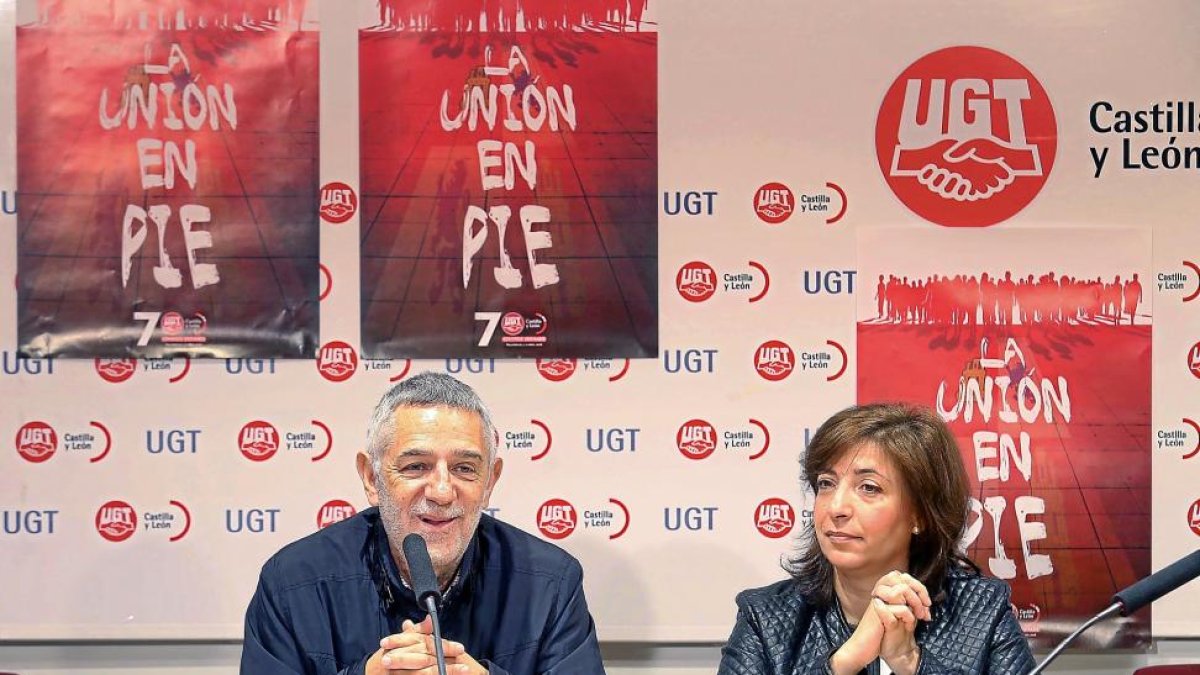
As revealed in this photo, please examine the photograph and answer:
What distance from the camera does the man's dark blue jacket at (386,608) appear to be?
2.04 meters

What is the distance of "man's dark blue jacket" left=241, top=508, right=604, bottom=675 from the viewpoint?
80.5 inches

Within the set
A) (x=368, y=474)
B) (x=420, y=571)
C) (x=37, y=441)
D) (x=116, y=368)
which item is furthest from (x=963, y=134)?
(x=37, y=441)

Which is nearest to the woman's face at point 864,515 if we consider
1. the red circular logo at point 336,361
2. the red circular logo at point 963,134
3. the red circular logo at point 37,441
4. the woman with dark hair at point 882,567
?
the woman with dark hair at point 882,567

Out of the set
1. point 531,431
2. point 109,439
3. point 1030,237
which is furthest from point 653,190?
point 109,439

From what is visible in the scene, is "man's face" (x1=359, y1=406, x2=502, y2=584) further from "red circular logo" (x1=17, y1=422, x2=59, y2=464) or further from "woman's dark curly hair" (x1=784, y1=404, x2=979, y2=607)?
"red circular logo" (x1=17, y1=422, x2=59, y2=464)

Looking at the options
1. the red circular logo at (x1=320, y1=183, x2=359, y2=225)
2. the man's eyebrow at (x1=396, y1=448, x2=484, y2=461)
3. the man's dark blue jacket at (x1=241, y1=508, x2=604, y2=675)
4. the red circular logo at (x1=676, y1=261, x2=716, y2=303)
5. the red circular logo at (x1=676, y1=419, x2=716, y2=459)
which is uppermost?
the red circular logo at (x1=320, y1=183, x2=359, y2=225)

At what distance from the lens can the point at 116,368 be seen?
2.73 metres

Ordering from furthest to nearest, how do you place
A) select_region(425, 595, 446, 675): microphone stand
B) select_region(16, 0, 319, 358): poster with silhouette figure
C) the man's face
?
1. select_region(16, 0, 319, 358): poster with silhouette figure
2. the man's face
3. select_region(425, 595, 446, 675): microphone stand

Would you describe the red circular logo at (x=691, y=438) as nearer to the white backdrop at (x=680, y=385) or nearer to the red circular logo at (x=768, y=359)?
the white backdrop at (x=680, y=385)

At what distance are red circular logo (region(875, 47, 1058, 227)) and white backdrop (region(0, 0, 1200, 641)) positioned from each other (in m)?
0.04

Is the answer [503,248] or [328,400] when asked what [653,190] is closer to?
[503,248]

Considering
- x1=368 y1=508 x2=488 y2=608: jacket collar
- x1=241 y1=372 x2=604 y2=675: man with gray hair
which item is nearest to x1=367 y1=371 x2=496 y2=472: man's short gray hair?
x1=241 y1=372 x2=604 y2=675: man with gray hair

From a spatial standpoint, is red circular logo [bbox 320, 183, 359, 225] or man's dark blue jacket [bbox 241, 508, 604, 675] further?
red circular logo [bbox 320, 183, 359, 225]

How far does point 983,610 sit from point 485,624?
2.90 ft
